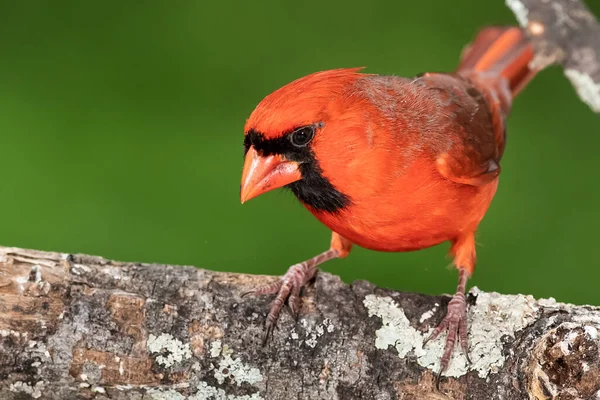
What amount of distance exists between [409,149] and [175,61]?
110 inches

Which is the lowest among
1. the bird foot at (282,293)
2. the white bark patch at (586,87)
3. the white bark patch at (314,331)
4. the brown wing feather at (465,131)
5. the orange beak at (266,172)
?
the white bark patch at (314,331)

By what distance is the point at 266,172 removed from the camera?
2836 mm

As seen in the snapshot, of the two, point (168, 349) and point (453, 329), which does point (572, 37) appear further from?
point (168, 349)

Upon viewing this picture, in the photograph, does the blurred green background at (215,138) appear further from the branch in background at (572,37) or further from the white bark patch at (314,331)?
the branch in background at (572,37)

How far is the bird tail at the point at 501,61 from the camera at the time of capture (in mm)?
4340

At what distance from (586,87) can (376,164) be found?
1.22 m

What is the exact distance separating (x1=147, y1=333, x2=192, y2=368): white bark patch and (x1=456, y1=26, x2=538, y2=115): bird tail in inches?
87.8

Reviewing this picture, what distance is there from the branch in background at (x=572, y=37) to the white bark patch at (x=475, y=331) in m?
1.10

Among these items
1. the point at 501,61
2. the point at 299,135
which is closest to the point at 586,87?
the point at 299,135

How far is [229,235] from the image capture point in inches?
189

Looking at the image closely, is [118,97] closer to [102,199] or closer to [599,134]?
[102,199]

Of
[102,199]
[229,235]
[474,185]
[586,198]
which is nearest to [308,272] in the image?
[474,185]

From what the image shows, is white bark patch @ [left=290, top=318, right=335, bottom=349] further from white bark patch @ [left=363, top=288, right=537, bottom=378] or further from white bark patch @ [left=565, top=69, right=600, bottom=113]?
white bark patch @ [left=565, top=69, right=600, bottom=113]

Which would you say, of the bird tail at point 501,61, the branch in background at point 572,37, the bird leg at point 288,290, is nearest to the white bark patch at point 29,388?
the bird leg at point 288,290
